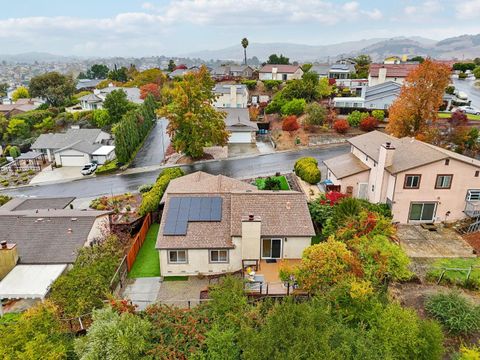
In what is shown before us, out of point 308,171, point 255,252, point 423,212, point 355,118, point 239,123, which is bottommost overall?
point 255,252

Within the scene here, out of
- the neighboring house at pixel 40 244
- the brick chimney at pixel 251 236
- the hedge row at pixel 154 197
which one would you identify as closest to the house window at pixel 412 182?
the brick chimney at pixel 251 236

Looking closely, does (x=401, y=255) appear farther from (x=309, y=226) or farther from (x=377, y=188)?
(x=377, y=188)

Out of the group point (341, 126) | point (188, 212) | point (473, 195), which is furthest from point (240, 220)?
point (341, 126)

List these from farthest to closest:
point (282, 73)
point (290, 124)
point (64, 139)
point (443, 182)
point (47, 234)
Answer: point (282, 73) → point (64, 139) → point (290, 124) → point (443, 182) → point (47, 234)

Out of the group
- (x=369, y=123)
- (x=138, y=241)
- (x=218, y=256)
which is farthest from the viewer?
(x=369, y=123)

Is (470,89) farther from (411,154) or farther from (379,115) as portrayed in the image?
(411,154)

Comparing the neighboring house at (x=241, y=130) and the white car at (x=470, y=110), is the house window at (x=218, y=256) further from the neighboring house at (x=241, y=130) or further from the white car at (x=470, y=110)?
the white car at (x=470, y=110)

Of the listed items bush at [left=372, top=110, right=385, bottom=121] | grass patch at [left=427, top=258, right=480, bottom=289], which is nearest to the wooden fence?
grass patch at [left=427, top=258, right=480, bottom=289]

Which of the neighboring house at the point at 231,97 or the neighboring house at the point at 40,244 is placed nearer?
the neighboring house at the point at 40,244
